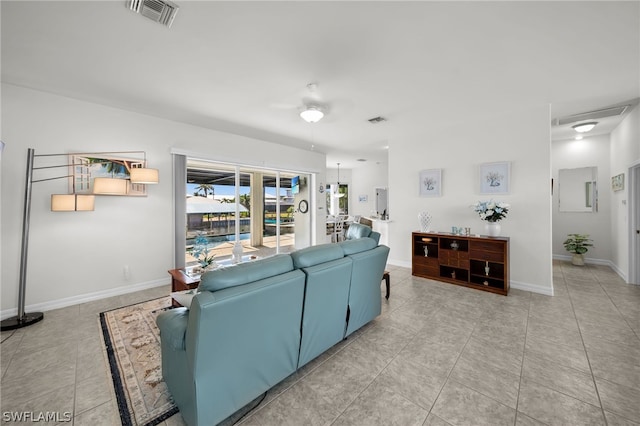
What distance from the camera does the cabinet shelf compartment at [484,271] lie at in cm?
381

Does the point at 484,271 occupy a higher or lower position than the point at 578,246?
lower

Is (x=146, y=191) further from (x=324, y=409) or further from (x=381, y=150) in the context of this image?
(x=381, y=150)

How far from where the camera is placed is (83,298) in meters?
3.39

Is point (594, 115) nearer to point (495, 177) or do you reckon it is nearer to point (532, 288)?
point (495, 177)

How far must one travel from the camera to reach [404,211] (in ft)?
16.9

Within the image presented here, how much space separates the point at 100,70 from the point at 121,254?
2481 mm

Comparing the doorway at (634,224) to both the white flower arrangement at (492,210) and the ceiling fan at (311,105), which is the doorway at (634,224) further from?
the ceiling fan at (311,105)

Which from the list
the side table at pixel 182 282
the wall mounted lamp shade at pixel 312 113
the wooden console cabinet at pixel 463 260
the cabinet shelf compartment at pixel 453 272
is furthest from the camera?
the cabinet shelf compartment at pixel 453 272

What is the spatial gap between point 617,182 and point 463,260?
10.6 ft

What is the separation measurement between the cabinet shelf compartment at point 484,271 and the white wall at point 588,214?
3151 millimetres

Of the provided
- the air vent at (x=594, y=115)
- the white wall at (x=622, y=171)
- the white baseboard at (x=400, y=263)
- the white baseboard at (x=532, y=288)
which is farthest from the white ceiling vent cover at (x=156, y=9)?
the white wall at (x=622, y=171)

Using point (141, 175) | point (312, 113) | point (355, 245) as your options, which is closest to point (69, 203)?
point (141, 175)

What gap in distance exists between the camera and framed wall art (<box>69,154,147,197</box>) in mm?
3297

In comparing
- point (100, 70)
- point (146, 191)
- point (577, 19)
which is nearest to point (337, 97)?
point (577, 19)
